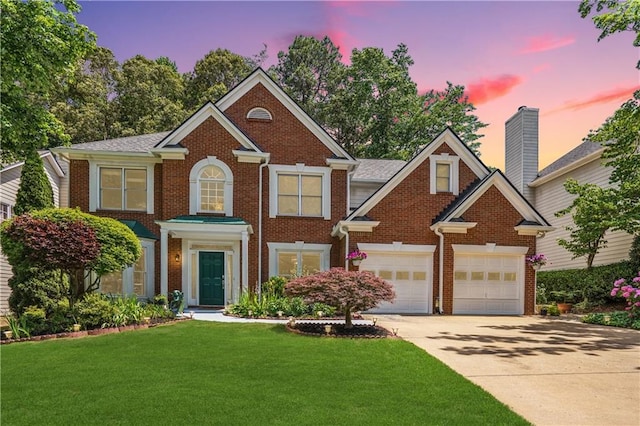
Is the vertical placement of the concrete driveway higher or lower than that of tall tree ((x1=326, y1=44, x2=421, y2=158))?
lower

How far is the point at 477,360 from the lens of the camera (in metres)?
8.16

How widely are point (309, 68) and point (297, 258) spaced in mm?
27908

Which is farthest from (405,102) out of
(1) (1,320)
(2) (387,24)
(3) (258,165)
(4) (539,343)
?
(1) (1,320)

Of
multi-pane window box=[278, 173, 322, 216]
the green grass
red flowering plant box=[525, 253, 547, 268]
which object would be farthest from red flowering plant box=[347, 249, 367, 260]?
red flowering plant box=[525, 253, 547, 268]

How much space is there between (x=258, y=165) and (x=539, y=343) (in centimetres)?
1142

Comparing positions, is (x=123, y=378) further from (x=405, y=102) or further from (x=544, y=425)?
(x=405, y=102)

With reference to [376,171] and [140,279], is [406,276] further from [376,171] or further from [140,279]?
[140,279]

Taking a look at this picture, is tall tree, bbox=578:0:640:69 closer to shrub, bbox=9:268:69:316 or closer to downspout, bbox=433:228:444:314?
downspout, bbox=433:228:444:314

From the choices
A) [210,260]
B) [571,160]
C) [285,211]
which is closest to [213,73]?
[285,211]

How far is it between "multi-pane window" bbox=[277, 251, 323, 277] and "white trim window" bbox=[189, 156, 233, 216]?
2832 millimetres

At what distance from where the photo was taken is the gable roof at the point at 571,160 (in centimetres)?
2095

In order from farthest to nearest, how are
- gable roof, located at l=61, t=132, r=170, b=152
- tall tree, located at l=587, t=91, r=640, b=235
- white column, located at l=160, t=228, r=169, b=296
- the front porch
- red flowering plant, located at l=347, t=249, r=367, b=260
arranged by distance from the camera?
gable roof, located at l=61, t=132, r=170, b=152
the front porch
white column, located at l=160, t=228, r=169, b=296
red flowering plant, located at l=347, t=249, r=367, b=260
tall tree, located at l=587, t=91, r=640, b=235

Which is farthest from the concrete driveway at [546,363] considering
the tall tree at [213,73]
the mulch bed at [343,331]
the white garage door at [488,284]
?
the tall tree at [213,73]

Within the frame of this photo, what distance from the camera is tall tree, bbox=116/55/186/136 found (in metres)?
33.0
